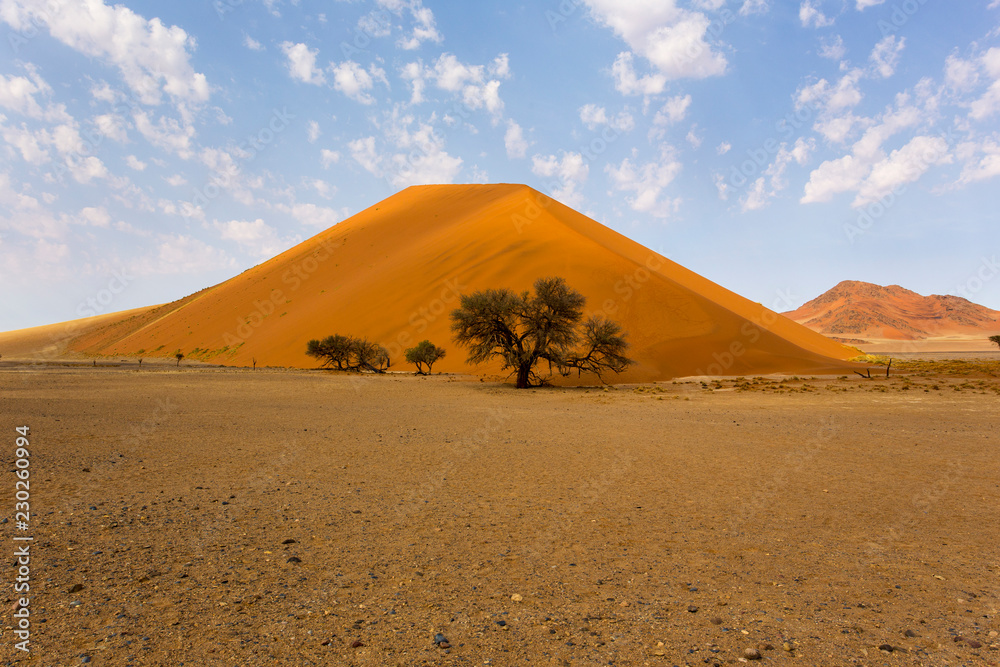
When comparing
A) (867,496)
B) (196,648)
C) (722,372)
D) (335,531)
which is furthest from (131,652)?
(722,372)

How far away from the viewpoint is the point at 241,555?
4.21 metres

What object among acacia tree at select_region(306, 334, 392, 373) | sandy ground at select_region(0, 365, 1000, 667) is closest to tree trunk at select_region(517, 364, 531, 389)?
acacia tree at select_region(306, 334, 392, 373)

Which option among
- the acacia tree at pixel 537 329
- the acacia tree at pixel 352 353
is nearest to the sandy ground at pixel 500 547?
the acacia tree at pixel 537 329

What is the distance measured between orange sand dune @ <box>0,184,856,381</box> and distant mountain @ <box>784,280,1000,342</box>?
81248 mm

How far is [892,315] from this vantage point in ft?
419

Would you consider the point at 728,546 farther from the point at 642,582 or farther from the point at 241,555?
the point at 241,555

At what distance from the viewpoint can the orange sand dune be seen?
32250 millimetres

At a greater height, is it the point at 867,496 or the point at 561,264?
the point at 561,264

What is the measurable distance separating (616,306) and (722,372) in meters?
8.15

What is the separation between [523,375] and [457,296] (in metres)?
16.1

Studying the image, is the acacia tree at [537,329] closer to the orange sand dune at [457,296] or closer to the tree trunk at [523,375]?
the tree trunk at [523,375]

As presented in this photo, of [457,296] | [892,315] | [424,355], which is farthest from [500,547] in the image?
[892,315]

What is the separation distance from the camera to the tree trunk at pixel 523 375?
23.8 m

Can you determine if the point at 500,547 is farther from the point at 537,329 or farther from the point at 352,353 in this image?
the point at 352,353
